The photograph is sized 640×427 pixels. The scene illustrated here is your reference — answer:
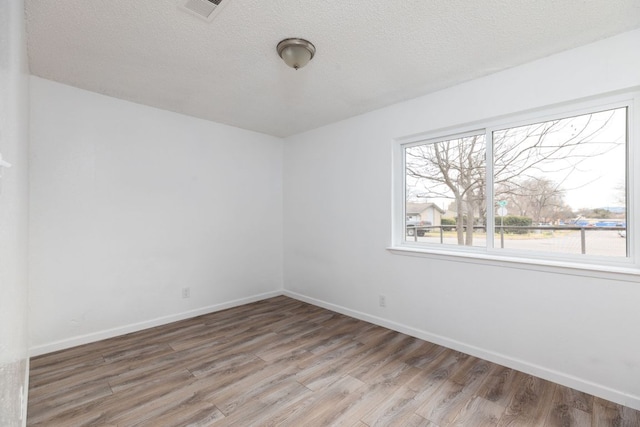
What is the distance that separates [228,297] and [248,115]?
2.37m

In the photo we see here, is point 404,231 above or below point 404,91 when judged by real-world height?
below

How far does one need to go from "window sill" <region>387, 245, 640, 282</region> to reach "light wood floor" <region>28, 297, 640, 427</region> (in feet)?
2.77

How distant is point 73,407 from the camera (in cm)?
196

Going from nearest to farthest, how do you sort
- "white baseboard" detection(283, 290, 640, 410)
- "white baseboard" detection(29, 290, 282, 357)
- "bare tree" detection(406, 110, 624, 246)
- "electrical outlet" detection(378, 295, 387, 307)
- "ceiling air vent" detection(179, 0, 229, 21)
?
"ceiling air vent" detection(179, 0, 229, 21) → "white baseboard" detection(283, 290, 640, 410) → "bare tree" detection(406, 110, 624, 246) → "white baseboard" detection(29, 290, 282, 357) → "electrical outlet" detection(378, 295, 387, 307)

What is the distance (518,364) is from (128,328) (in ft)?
12.1

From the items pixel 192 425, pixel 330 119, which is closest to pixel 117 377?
pixel 192 425

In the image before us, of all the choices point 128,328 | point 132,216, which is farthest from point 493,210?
point 128,328

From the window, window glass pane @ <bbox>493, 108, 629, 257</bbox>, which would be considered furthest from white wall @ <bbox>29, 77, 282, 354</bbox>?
window glass pane @ <bbox>493, 108, 629, 257</bbox>

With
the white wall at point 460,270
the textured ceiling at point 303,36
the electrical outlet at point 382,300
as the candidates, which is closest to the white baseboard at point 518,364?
the white wall at point 460,270

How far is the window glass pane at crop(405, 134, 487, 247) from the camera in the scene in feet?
9.29

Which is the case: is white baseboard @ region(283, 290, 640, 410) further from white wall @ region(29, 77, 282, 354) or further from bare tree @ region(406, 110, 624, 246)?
white wall @ region(29, 77, 282, 354)

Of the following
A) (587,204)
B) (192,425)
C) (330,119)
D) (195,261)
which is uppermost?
(330,119)

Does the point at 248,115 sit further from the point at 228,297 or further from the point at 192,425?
the point at 192,425

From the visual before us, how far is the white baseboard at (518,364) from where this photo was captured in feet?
6.55
